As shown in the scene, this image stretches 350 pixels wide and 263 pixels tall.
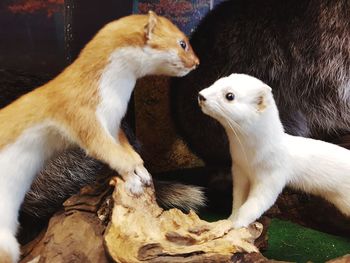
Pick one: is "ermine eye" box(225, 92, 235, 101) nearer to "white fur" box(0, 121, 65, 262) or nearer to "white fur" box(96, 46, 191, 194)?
"white fur" box(96, 46, 191, 194)

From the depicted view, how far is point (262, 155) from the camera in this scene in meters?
1.22

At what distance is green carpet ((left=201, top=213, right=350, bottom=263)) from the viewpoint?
149 cm

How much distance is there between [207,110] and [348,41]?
2.78 feet

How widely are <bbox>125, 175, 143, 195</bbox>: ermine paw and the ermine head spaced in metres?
0.25

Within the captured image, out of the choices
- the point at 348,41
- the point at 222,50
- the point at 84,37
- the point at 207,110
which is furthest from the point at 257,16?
the point at 207,110

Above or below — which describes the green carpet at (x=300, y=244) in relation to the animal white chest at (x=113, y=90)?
below

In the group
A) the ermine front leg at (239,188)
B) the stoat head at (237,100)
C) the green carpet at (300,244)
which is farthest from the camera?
the green carpet at (300,244)

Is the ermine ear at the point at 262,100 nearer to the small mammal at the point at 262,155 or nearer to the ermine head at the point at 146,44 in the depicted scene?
the small mammal at the point at 262,155

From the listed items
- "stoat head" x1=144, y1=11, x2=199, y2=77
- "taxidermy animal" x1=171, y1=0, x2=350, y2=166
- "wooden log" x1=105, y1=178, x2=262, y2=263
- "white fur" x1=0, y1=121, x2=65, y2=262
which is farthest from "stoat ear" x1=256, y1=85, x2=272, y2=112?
"taxidermy animal" x1=171, y1=0, x2=350, y2=166

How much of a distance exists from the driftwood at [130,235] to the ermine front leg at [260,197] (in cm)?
5

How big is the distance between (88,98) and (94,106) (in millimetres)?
23

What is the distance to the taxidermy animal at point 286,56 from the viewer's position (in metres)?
1.74

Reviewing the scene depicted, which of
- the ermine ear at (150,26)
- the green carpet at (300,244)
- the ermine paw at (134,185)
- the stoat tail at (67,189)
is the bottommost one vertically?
the green carpet at (300,244)

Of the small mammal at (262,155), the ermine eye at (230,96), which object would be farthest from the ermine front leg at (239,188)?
the ermine eye at (230,96)
